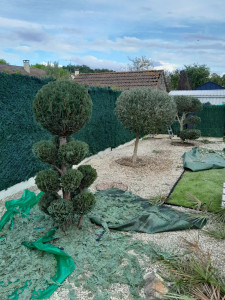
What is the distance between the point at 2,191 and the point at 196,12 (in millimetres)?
6934

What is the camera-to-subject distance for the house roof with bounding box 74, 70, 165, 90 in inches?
621

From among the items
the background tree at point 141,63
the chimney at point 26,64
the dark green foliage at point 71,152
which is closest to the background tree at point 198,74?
the background tree at point 141,63

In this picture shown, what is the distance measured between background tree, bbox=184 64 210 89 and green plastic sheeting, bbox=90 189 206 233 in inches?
1483

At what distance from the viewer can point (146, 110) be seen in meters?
7.48

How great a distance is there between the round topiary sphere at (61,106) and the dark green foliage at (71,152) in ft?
0.97

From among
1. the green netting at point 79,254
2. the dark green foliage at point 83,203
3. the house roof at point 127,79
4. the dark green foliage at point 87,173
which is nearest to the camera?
the green netting at point 79,254

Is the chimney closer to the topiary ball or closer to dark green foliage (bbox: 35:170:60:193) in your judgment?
dark green foliage (bbox: 35:170:60:193)

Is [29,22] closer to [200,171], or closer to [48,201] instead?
[48,201]

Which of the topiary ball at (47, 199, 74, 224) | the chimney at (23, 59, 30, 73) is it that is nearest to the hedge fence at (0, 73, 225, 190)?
the topiary ball at (47, 199, 74, 224)

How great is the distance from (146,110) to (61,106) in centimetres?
461

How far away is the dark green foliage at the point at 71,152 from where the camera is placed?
336 cm

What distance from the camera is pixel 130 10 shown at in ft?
20.7

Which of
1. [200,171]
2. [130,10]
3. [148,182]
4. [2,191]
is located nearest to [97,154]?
[148,182]

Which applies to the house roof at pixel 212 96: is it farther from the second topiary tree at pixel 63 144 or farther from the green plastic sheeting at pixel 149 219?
the second topiary tree at pixel 63 144
